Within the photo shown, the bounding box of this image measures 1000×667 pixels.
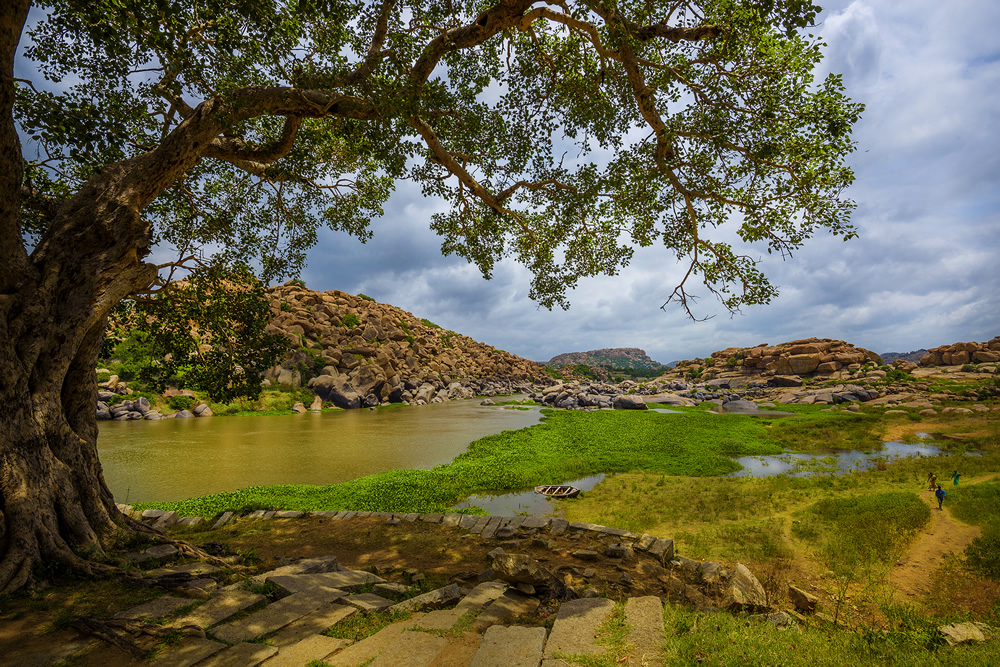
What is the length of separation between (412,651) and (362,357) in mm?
49366

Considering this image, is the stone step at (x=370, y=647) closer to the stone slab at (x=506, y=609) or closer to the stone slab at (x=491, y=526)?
the stone slab at (x=506, y=609)

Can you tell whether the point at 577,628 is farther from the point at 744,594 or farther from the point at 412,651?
the point at 744,594

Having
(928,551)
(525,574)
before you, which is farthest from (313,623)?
(928,551)

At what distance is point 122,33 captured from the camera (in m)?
6.30

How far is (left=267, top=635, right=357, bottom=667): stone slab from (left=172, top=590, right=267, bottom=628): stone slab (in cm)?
98

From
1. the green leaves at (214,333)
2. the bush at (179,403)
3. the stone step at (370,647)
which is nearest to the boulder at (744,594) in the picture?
the stone step at (370,647)

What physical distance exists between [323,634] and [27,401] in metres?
4.90

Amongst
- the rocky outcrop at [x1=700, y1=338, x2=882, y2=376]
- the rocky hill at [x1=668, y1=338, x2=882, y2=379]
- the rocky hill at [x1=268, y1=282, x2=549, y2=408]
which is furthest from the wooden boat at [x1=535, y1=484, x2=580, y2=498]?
the rocky outcrop at [x1=700, y1=338, x2=882, y2=376]

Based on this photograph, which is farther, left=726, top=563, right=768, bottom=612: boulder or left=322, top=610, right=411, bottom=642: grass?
left=726, top=563, right=768, bottom=612: boulder

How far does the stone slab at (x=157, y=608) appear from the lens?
3.99 meters

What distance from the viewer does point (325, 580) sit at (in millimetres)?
5418

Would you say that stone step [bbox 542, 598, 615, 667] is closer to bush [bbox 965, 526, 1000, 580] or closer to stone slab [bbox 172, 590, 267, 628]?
stone slab [bbox 172, 590, 267, 628]

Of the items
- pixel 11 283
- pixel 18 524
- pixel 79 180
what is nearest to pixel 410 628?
pixel 18 524

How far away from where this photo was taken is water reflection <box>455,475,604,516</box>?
1050cm
